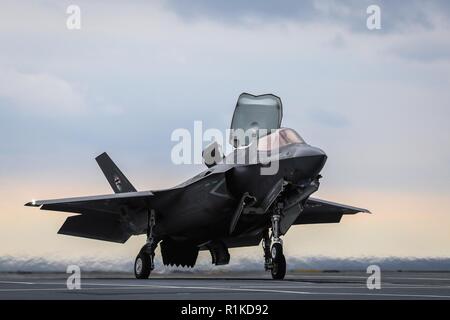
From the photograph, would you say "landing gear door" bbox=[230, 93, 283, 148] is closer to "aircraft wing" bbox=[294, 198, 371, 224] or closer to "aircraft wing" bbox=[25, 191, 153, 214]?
"aircraft wing" bbox=[25, 191, 153, 214]

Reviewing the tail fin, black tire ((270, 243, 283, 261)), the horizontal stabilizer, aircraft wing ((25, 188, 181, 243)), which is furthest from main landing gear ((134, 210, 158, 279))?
black tire ((270, 243, 283, 261))

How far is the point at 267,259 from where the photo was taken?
79.3 ft

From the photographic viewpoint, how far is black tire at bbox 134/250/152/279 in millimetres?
25656

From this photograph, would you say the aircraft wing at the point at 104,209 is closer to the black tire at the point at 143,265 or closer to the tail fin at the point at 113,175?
the black tire at the point at 143,265

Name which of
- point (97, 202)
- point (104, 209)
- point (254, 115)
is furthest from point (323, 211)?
point (97, 202)

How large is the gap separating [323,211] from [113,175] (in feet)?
26.0

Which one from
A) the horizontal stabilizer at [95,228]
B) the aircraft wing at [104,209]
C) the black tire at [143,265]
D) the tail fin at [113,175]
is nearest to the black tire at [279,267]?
the aircraft wing at [104,209]

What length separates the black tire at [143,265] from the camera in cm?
2566

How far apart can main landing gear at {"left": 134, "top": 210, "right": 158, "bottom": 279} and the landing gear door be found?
439 centimetres

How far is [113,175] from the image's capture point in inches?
1216

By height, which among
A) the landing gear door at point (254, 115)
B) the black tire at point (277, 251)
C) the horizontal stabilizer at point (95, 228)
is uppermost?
the landing gear door at point (254, 115)
